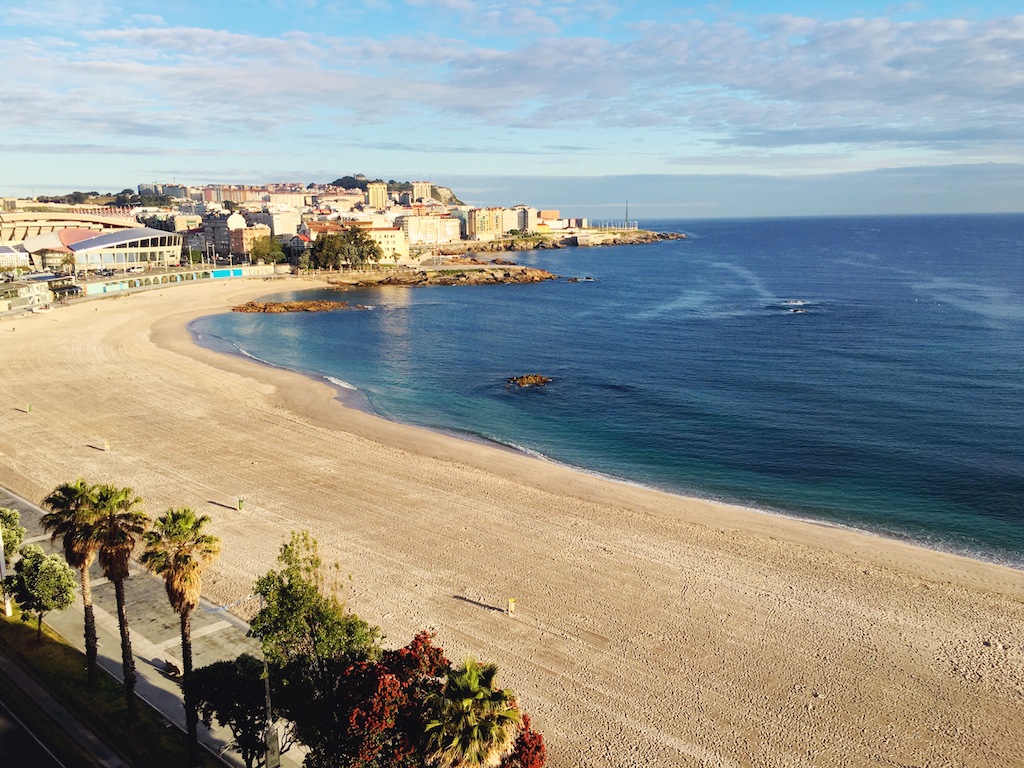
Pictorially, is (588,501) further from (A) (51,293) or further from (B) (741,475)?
(A) (51,293)

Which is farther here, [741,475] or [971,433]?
[971,433]

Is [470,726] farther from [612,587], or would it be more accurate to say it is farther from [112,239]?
[112,239]

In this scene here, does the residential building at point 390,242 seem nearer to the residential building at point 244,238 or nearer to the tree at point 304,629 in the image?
the residential building at point 244,238

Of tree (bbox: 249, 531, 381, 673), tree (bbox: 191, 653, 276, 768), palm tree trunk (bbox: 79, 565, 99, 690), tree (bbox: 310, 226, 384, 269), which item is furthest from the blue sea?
tree (bbox: 310, 226, 384, 269)

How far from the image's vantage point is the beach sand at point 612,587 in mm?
20422

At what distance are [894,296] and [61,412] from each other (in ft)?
350

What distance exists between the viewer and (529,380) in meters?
62.6

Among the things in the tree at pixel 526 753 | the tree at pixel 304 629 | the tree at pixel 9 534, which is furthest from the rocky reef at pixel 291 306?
the tree at pixel 526 753

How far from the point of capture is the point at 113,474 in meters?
38.2

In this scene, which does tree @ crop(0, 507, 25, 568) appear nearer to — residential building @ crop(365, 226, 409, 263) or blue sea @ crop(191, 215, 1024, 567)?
blue sea @ crop(191, 215, 1024, 567)

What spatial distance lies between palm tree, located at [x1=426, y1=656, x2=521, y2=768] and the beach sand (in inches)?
274

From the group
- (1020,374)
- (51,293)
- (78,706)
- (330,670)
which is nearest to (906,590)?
(330,670)

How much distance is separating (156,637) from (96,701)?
12.1ft

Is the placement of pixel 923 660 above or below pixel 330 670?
below
